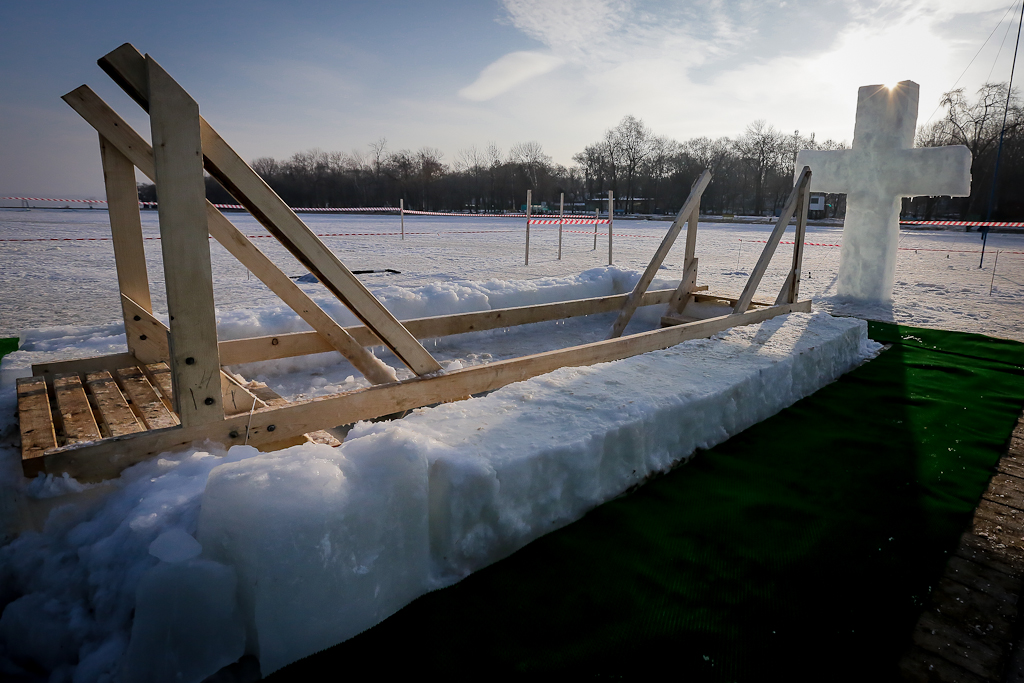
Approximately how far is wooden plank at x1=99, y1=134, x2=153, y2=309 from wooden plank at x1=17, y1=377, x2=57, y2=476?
600 millimetres

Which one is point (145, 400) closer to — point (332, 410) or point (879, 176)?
point (332, 410)

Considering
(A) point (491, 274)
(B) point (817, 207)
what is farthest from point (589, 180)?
(A) point (491, 274)

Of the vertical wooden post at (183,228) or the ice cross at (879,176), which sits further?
the ice cross at (879,176)

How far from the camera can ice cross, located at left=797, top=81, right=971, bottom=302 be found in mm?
7219

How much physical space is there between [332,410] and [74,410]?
43.0 inches

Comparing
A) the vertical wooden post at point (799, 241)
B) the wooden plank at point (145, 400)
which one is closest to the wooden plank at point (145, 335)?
the wooden plank at point (145, 400)

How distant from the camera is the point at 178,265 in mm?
1877

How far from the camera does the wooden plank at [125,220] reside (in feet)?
9.48

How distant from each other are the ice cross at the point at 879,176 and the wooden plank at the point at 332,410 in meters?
5.93

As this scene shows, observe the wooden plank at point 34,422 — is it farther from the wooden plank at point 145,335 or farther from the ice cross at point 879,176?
the ice cross at point 879,176

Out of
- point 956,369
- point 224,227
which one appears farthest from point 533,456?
point 956,369

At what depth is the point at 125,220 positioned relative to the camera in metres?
3.01

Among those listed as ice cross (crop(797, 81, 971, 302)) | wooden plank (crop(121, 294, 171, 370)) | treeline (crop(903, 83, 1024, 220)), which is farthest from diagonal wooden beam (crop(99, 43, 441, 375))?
treeline (crop(903, 83, 1024, 220))

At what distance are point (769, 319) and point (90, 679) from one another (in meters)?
4.80
